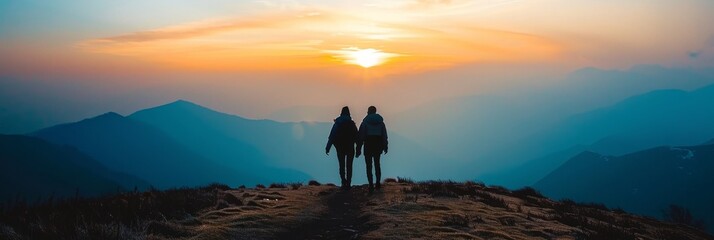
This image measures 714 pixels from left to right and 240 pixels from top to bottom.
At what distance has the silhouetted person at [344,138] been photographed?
19266 mm

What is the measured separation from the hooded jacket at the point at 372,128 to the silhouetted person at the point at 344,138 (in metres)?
0.85

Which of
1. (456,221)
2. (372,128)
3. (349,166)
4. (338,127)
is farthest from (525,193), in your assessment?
(456,221)

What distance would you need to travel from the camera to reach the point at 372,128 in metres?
18.4

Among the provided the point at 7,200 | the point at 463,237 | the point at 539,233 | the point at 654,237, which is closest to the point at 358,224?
the point at 463,237

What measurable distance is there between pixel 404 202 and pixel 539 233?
4114mm

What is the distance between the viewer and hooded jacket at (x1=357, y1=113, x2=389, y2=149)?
1834 centimetres

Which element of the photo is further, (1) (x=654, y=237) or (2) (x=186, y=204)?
(1) (x=654, y=237)

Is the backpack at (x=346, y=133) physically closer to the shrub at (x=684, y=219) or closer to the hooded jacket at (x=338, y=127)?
the hooded jacket at (x=338, y=127)

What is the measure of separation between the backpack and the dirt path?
3455mm

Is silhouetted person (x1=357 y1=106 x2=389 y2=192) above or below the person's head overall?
below

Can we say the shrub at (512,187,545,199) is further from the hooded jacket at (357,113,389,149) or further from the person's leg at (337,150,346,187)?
the person's leg at (337,150,346,187)

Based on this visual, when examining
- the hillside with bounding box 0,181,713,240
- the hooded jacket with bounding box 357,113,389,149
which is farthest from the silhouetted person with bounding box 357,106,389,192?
the hillside with bounding box 0,181,713,240

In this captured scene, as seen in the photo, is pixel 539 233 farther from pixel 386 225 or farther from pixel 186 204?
pixel 186 204

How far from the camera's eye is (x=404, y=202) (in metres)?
14.4
